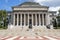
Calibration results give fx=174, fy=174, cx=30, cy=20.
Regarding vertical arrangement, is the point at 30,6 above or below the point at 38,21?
above

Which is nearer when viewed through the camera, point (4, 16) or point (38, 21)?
point (4, 16)

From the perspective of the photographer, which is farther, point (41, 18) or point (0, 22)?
point (41, 18)

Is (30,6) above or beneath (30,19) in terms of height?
above

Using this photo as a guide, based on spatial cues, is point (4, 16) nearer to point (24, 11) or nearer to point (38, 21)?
point (24, 11)

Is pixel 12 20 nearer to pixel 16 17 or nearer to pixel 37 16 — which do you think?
pixel 16 17

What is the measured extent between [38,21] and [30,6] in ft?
33.4

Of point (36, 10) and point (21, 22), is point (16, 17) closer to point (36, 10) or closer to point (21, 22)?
point (21, 22)

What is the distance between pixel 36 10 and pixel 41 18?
641 centimetres

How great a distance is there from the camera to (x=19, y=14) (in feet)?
338

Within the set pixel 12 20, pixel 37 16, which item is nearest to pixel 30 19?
pixel 37 16

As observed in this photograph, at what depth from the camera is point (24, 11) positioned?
102 metres

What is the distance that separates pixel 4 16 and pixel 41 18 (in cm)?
2353

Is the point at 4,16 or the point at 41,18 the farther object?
the point at 41,18

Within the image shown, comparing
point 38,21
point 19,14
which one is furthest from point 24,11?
point 38,21
